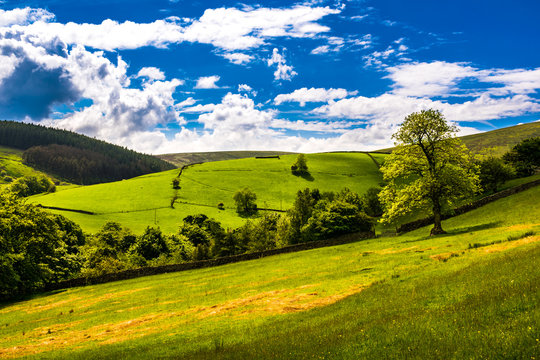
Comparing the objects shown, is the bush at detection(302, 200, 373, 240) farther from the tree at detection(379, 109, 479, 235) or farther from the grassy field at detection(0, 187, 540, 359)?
the grassy field at detection(0, 187, 540, 359)

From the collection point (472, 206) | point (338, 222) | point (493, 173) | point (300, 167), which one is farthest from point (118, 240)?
point (493, 173)

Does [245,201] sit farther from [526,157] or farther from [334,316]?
[334,316]

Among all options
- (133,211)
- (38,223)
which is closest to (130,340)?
(38,223)

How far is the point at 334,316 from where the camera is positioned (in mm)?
15047

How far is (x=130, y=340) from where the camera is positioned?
61.0 ft

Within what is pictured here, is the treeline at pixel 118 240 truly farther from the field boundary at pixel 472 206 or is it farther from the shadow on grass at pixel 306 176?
the shadow on grass at pixel 306 176

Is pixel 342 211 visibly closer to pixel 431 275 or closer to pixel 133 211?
pixel 431 275

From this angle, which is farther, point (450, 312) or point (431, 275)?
point (431, 275)

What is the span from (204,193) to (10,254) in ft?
344

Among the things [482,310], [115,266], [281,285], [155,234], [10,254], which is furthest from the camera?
[155,234]

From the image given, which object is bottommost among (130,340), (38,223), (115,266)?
(115,266)

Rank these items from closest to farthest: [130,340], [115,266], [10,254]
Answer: [130,340], [10,254], [115,266]

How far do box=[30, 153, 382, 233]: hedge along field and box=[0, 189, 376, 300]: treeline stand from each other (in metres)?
14.6

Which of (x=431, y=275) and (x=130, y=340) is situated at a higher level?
(x=431, y=275)
